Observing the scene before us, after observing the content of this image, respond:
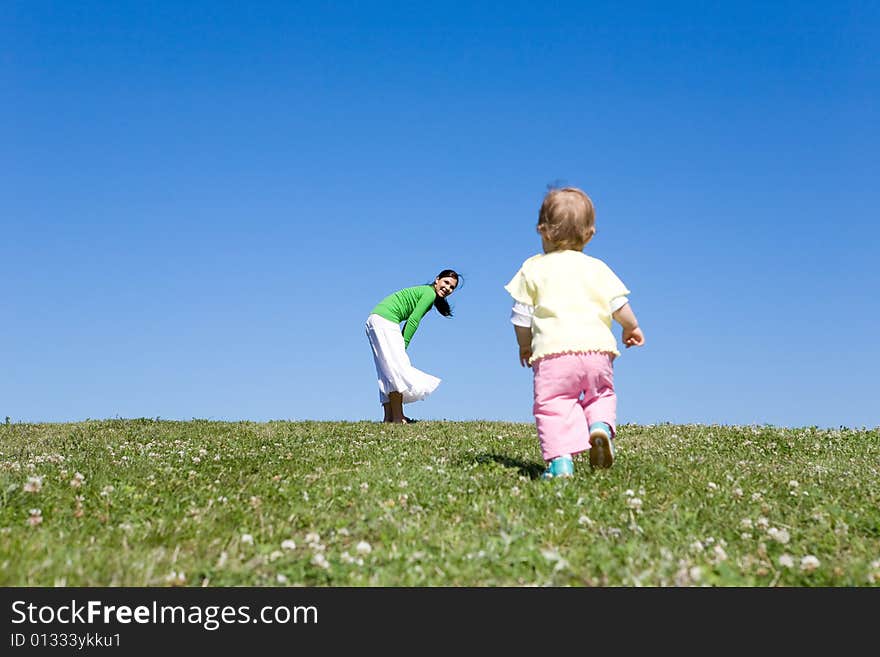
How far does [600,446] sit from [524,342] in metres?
1.52

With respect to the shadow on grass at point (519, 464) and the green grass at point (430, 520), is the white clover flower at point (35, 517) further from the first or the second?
the shadow on grass at point (519, 464)

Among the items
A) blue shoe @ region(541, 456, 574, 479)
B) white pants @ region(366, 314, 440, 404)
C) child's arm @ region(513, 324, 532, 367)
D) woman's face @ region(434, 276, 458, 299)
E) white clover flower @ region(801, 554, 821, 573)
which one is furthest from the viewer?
woman's face @ region(434, 276, 458, 299)

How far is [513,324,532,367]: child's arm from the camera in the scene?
943 cm

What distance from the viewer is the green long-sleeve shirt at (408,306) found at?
20.7 metres

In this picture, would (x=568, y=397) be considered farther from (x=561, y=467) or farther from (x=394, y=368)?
(x=394, y=368)

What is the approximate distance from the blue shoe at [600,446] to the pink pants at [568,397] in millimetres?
88

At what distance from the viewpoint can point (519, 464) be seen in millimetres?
10500

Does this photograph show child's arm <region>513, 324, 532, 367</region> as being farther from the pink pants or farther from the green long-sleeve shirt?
the green long-sleeve shirt

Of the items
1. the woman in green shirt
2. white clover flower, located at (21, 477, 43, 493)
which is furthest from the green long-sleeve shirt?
white clover flower, located at (21, 477, 43, 493)

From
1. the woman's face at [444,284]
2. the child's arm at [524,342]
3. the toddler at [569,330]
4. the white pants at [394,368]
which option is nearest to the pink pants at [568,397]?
the toddler at [569,330]

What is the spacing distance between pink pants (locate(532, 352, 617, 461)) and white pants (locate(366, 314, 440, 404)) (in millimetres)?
11116
